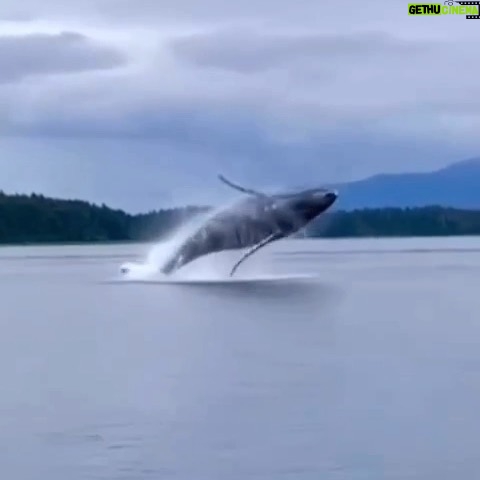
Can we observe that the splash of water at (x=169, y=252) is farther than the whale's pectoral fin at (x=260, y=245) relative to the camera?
Yes

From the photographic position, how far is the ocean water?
19094 mm

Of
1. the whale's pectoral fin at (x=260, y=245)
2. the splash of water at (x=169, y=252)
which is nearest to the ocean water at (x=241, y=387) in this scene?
the whale's pectoral fin at (x=260, y=245)

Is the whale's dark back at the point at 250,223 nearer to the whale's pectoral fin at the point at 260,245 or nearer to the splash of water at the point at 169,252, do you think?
the whale's pectoral fin at the point at 260,245

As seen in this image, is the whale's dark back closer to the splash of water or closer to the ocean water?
the splash of water

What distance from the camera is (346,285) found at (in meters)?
63.9

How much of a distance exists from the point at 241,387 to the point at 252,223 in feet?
110

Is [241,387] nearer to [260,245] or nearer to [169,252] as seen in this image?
[260,245]

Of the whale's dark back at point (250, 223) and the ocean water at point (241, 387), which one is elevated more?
the whale's dark back at point (250, 223)

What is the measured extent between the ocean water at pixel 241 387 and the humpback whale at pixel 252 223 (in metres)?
3.82

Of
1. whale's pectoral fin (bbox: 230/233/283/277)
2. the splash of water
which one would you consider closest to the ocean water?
whale's pectoral fin (bbox: 230/233/283/277)

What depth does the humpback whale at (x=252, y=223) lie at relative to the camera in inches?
2281

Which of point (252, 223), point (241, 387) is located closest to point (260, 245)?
point (252, 223)

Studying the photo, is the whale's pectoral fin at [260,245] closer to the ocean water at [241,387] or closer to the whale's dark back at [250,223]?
the whale's dark back at [250,223]

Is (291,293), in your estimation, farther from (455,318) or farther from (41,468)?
(41,468)
